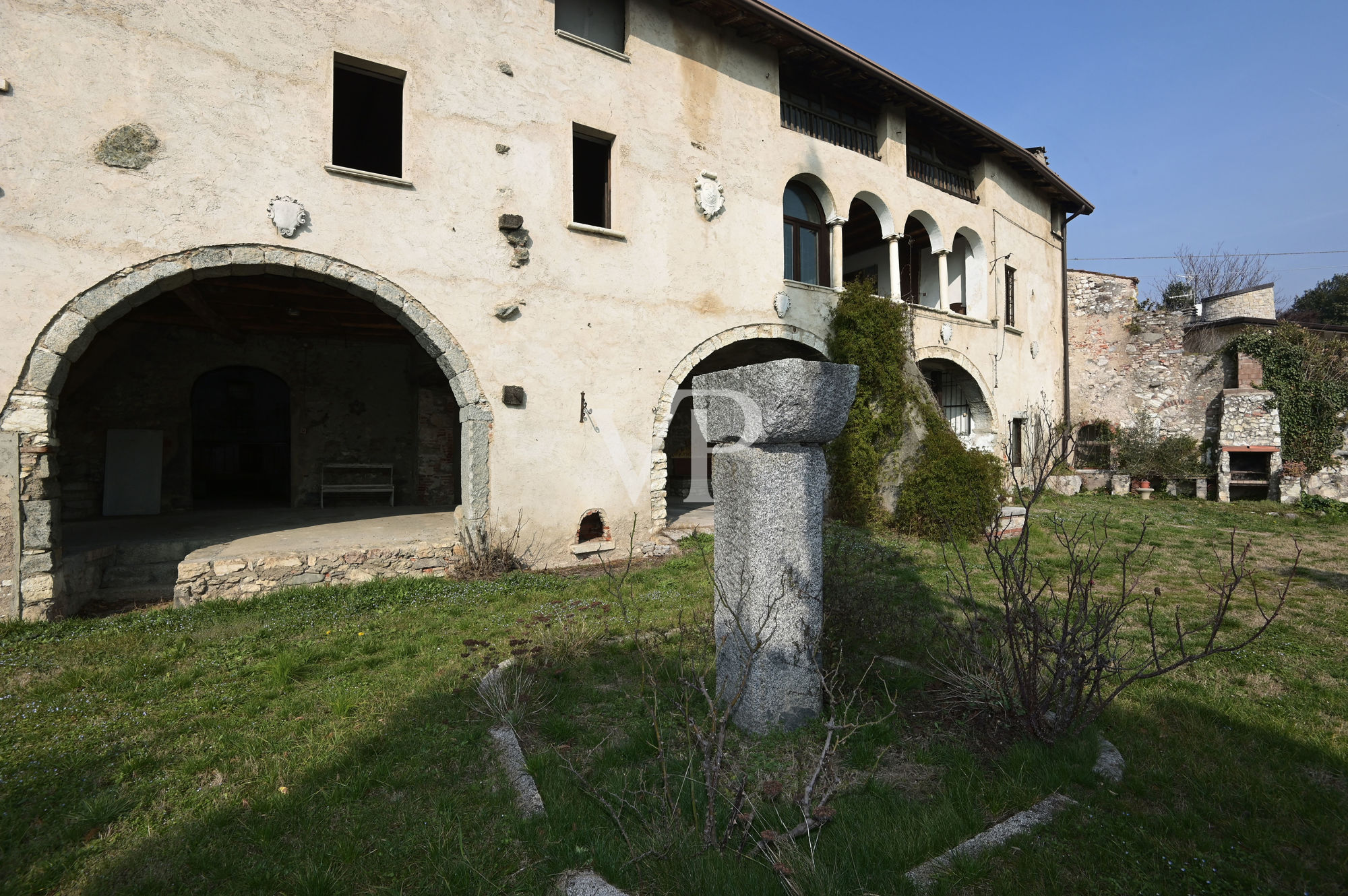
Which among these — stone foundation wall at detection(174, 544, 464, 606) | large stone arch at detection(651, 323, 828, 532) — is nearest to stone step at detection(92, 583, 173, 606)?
stone foundation wall at detection(174, 544, 464, 606)

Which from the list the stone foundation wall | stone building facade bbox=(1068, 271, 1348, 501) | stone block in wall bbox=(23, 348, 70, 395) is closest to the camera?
stone block in wall bbox=(23, 348, 70, 395)

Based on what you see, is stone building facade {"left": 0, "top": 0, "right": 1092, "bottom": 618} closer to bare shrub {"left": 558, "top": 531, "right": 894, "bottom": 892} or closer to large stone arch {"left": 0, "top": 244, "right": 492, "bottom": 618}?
large stone arch {"left": 0, "top": 244, "right": 492, "bottom": 618}

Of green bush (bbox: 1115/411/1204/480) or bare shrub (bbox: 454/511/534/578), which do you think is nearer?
bare shrub (bbox: 454/511/534/578)

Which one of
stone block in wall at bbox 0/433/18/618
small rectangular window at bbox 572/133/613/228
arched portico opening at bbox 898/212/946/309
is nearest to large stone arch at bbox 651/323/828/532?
small rectangular window at bbox 572/133/613/228

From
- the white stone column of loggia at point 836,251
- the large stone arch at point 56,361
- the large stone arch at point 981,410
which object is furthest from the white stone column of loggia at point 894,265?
the large stone arch at point 56,361

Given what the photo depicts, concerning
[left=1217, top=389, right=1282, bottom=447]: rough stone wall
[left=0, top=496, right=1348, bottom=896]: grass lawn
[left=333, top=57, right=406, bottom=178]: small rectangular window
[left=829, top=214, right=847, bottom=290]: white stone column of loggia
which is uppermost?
[left=333, top=57, right=406, bottom=178]: small rectangular window

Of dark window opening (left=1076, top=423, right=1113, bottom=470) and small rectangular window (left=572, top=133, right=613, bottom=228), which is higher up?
small rectangular window (left=572, top=133, right=613, bottom=228)

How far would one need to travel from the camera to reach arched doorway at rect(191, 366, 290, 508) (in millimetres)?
11086

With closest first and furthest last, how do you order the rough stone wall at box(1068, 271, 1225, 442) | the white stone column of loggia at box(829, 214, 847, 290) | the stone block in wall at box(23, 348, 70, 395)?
the stone block in wall at box(23, 348, 70, 395) → the white stone column of loggia at box(829, 214, 847, 290) → the rough stone wall at box(1068, 271, 1225, 442)

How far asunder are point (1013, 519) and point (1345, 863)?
306 inches

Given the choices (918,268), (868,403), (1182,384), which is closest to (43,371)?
(868,403)

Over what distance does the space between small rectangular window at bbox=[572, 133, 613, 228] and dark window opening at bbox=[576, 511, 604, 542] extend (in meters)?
3.95

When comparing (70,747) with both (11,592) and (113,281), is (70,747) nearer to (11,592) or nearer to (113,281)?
(11,592)

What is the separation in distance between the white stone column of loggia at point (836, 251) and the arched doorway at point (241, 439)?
9539 millimetres
